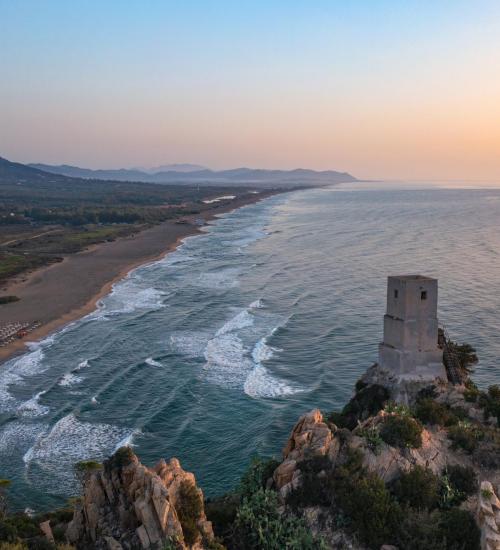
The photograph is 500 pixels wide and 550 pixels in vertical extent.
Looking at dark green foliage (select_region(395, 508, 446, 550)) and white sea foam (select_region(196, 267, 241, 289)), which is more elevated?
dark green foliage (select_region(395, 508, 446, 550))

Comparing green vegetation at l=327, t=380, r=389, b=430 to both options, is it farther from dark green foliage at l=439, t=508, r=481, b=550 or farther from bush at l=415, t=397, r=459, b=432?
dark green foliage at l=439, t=508, r=481, b=550

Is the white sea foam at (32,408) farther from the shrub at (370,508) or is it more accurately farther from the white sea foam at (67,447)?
the shrub at (370,508)

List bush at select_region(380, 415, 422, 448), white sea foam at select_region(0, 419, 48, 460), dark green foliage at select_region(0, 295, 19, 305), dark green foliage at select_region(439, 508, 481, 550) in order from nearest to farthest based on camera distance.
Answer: dark green foliage at select_region(439, 508, 481, 550), bush at select_region(380, 415, 422, 448), white sea foam at select_region(0, 419, 48, 460), dark green foliage at select_region(0, 295, 19, 305)

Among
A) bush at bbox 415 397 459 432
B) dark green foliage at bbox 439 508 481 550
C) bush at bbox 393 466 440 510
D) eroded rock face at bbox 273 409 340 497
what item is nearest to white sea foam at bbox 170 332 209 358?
bush at bbox 415 397 459 432

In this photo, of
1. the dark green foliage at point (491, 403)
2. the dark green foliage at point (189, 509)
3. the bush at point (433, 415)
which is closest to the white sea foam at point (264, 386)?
the dark green foliage at point (491, 403)

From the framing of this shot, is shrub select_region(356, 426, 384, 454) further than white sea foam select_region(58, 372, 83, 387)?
No

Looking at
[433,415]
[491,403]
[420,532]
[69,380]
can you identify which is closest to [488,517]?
[420,532]

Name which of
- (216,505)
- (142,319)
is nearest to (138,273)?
(142,319)

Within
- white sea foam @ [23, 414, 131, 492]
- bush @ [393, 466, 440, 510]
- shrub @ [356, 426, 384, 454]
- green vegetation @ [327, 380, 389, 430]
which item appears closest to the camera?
bush @ [393, 466, 440, 510]
